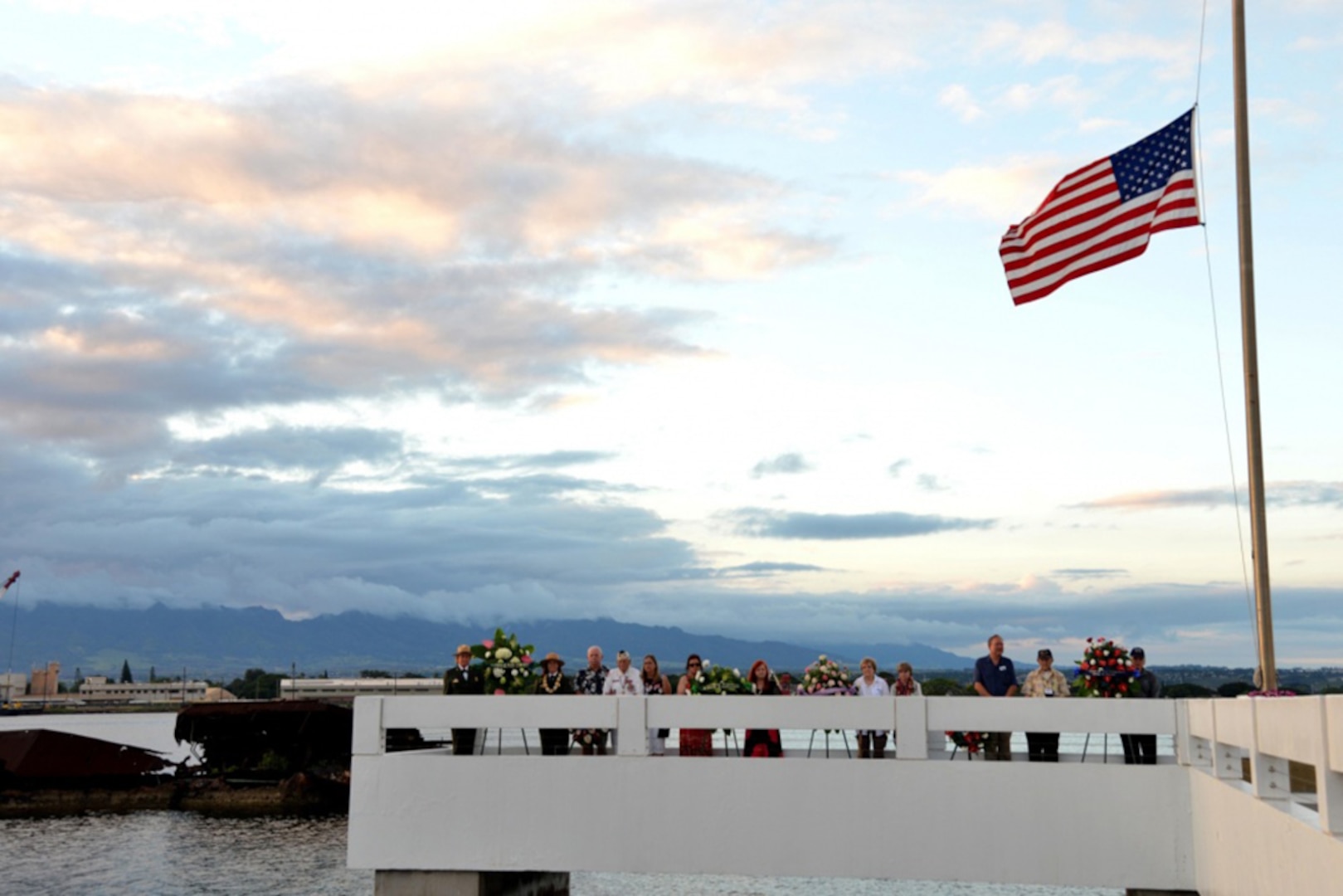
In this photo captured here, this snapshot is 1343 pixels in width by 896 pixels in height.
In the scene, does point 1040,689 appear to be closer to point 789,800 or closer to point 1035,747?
point 1035,747

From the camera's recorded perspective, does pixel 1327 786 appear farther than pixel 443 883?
No

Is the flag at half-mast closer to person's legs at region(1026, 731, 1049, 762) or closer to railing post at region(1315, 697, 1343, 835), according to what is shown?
person's legs at region(1026, 731, 1049, 762)

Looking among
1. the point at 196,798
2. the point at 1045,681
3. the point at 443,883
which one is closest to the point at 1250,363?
the point at 1045,681

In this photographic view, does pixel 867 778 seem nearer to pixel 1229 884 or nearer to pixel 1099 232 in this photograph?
pixel 1229 884

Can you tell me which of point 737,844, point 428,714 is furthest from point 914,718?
point 428,714

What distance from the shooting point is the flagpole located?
14.9 metres

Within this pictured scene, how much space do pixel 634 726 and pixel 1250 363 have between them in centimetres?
842

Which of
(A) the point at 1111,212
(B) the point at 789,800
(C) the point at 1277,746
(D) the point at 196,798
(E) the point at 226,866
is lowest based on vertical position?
(E) the point at 226,866

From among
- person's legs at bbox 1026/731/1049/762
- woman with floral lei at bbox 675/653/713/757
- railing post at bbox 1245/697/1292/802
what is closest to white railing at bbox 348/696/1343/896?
woman with floral lei at bbox 675/653/713/757

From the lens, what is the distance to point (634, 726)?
1655 cm

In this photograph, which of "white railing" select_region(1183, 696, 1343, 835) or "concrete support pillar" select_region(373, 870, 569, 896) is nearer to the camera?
"white railing" select_region(1183, 696, 1343, 835)

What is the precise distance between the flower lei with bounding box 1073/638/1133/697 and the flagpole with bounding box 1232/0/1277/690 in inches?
89.5

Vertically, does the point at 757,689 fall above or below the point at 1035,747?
above

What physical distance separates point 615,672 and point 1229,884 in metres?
8.45
